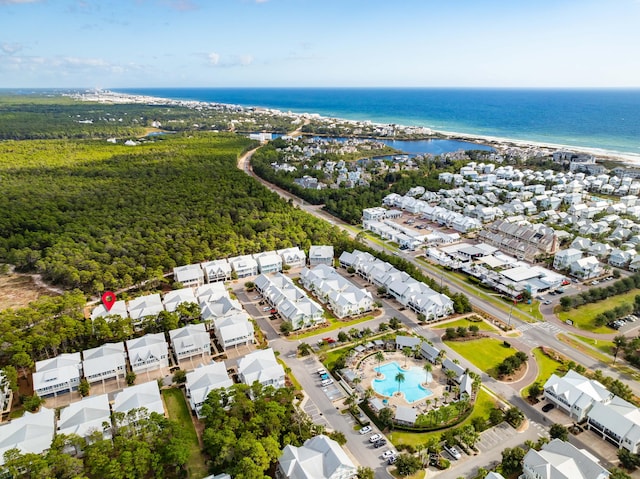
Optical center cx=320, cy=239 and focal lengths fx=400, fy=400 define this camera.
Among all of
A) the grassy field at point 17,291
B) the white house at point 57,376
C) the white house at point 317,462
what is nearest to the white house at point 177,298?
the white house at point 57,376

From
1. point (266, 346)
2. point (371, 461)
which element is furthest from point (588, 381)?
point (266, 346)

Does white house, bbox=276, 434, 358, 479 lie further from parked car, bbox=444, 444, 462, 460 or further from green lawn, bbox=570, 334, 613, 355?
green lawn, bbox=570, 334, 613, 355

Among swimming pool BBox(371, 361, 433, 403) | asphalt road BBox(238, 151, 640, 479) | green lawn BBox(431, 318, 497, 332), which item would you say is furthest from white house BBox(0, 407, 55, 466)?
green lawn BBox(431, 318, 497, 332)

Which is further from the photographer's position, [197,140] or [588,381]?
[197,140]

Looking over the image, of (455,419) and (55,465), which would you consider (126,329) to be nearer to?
(55,465)

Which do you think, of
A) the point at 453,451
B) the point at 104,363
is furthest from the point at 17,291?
the point at 453,451
